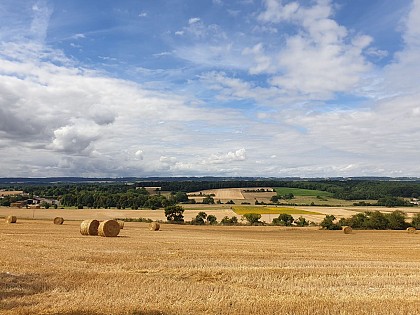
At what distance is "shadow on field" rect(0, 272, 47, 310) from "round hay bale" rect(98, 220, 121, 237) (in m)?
18.9

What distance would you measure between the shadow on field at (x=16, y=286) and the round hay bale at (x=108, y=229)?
18862 millimetres

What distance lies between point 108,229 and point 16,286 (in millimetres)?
20630

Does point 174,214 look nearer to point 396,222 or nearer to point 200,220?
point 200,220

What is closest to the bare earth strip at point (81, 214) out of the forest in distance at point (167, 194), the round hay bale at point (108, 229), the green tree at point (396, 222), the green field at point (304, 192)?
the forest in distance at point (167, 194)

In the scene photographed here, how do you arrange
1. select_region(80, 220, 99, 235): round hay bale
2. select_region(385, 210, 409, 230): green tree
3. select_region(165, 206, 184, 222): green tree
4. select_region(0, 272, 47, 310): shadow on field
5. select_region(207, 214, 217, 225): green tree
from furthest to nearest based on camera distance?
select_region(207, 214, 217, 225): green tree < select_region(165, 206, 184, 222): green tree < select_region(385, 210, 409, 230): green tree < select_region(80, 220, 99, 235): round hay bale < select_region(0, 272, 47, 310): shadow on field

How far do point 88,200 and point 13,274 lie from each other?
9576 centimetres

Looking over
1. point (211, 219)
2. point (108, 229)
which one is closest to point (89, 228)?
point (108, 229)

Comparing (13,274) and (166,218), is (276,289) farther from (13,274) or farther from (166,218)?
(166,218)

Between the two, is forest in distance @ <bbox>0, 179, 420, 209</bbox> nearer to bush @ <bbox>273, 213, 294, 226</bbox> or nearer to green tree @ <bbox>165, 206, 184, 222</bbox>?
green tree @ <bbox>165, 206, 184, 222</bbox>

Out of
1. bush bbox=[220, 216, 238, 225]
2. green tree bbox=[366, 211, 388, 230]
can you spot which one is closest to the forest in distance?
bush bbox=[220, 216, 238, 225]

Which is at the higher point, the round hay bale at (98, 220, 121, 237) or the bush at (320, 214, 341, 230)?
the round hay bale at (98, 220, 121, 237)

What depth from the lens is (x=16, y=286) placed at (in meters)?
11.9

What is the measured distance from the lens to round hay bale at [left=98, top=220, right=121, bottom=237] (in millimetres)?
32281

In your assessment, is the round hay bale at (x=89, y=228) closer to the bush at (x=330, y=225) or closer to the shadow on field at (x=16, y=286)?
the shadow on field at (x=16, y=286)
